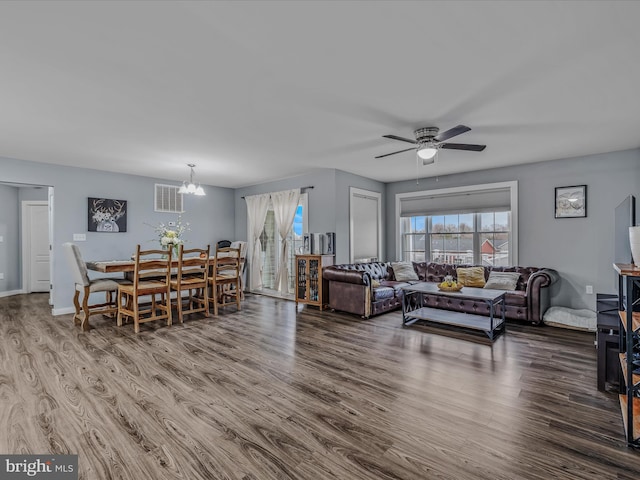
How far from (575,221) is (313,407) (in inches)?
193

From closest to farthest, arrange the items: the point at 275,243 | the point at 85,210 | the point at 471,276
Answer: the point at 471,276 → the point at 85,210 → the point at 275,243

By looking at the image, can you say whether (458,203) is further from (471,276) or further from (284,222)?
(284,222)

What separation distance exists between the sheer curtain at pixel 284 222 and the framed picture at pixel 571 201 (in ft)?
14.9

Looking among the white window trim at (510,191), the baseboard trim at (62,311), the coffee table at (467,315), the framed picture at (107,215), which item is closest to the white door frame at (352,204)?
the white window trim at (510,191)

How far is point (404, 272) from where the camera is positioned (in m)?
5.96

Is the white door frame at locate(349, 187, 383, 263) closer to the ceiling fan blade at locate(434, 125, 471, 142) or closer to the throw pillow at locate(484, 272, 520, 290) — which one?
the throw pillow at locate(484, 272, 520, 290)

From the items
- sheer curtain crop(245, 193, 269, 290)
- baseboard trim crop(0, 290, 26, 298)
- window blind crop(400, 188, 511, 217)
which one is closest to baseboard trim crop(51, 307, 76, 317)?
baseboard trim crop(0, 290, 26, 298)

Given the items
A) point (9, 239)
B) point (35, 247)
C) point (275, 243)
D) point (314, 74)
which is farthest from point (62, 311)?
point (314, 74)

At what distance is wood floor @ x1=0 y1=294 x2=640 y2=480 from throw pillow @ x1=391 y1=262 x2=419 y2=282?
1984 mm

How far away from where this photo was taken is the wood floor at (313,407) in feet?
5.67

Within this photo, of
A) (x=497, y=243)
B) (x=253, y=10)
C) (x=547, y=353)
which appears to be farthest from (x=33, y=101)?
(x=497, y=243)

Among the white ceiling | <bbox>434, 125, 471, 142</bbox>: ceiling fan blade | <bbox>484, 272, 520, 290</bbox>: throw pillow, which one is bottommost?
<bbox>484, 272, 520, 290</bbox>: throw pillow

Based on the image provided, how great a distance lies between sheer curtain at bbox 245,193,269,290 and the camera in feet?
23.2
